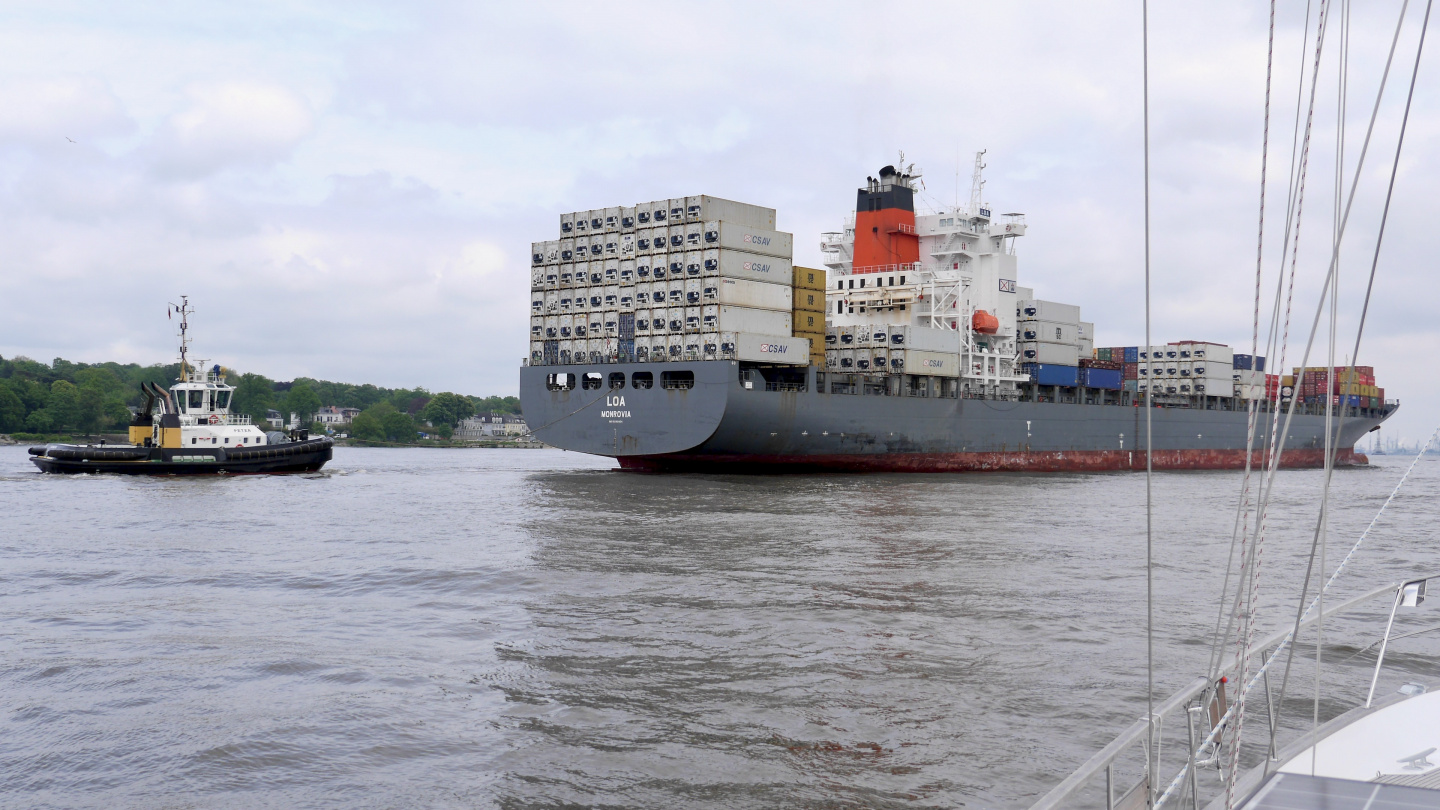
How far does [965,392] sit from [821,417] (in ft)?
32.7

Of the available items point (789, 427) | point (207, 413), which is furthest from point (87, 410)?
point (789, 427)

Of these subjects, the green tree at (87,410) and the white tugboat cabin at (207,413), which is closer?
the white tugboat cabin at (207,413)

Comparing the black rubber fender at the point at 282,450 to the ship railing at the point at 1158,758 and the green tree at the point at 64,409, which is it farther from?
the green tree at the point at 64,409

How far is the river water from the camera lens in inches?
265

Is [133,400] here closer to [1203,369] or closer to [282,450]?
[282,450]

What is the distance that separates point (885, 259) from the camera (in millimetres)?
48906

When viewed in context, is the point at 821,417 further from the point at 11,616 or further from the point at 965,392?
the point at 11,616

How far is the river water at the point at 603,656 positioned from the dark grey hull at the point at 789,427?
45.9 ft

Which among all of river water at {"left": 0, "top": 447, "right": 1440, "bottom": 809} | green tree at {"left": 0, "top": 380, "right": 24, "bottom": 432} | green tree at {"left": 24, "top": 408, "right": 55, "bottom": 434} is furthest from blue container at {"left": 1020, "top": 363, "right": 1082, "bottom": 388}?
green tree at {"left": 0, "top": 380, "right": 24, "bottom": 432}

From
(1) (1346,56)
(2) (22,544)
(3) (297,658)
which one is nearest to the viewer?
(1) (1346,56)

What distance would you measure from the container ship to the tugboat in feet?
34.9

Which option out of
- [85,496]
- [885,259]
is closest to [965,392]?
[885,259]

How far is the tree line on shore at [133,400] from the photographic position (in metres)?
95.4

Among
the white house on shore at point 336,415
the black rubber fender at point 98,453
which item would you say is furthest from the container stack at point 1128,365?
the white house on shore at point 336,415
